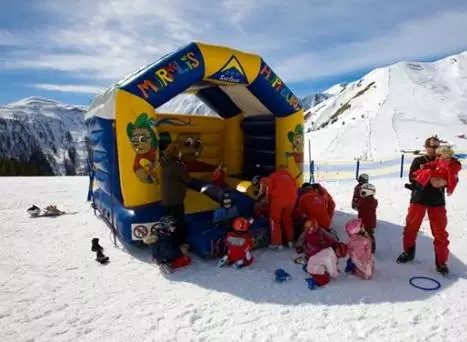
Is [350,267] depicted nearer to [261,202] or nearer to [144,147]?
[261,202]

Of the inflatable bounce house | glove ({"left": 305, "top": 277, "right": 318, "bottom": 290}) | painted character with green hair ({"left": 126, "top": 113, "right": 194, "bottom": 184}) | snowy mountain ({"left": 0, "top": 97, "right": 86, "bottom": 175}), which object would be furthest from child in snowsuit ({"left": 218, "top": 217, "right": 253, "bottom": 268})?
snowy mountain ({"left": 0, "top": 97, "right": 86, "bottom": 175})

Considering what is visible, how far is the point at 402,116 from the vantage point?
33.5 meters

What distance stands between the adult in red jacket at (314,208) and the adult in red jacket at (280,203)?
1.13 feet

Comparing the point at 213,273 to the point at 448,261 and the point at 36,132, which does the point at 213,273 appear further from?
the point at 36,132

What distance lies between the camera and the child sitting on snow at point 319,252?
4.33 metres

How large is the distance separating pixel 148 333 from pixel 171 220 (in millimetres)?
1891

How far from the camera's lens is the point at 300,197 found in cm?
618

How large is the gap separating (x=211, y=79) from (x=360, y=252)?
3662 millimetres

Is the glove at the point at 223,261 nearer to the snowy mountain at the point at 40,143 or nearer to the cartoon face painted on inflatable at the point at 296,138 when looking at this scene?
the cartoon face painted on inflatable at the point at 296,138

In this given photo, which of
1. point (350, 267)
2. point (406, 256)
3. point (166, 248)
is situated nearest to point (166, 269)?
point (166, 248)

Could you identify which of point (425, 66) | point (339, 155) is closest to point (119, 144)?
point (339, 155)

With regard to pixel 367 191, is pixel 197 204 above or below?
below

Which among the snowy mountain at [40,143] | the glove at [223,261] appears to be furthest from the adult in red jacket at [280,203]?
the snowy mountain at [40,143]

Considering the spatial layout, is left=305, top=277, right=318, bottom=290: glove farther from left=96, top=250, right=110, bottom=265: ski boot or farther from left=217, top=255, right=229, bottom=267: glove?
left=96, top=250, right=110, bottom=265: ski boot
